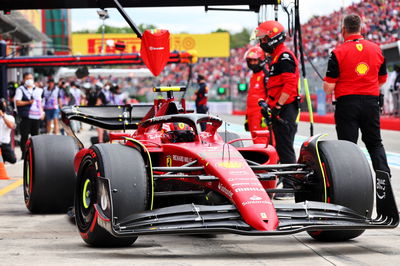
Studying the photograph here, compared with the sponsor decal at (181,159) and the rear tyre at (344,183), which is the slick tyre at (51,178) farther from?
the rear tyre at (344,183)

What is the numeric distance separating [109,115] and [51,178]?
5.94ft

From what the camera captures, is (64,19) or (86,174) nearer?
(86,174)

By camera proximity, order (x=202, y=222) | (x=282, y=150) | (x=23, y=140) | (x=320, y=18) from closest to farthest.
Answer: (x=202, y=222) → (x=282, y=150) → (x=23, y=140) → (x=320, y=18)

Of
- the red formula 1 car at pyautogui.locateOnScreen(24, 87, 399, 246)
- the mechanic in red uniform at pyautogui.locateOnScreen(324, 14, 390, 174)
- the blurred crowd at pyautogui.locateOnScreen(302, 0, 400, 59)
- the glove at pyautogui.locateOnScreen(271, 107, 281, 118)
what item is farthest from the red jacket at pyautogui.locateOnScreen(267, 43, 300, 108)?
the blurred crowd at pyautogui.locateOnScreen(302, 0, 400, 59)

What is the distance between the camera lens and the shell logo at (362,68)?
26.3 feet

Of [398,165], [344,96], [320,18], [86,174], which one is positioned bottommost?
[398,165]

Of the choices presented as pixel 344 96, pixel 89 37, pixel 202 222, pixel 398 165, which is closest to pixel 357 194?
pixel 202 222

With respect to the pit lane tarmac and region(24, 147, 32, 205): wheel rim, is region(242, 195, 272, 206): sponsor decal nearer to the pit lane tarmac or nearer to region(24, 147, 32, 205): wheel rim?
the pit lane tarmac

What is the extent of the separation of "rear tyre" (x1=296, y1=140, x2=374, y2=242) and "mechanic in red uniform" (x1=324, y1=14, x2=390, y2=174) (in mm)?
1818

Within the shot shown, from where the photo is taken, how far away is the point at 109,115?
30.8ft

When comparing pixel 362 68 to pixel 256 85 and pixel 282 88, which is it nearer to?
pixel 282 88

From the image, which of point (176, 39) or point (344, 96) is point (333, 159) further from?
point (176, 39)

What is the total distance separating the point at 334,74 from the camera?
8.08 metres

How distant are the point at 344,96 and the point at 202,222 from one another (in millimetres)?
3200
